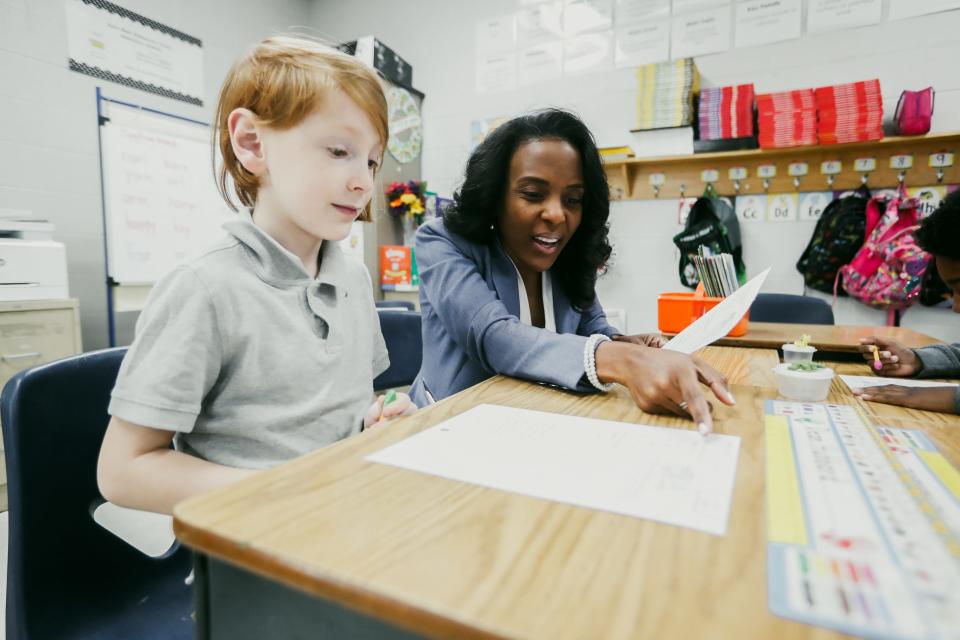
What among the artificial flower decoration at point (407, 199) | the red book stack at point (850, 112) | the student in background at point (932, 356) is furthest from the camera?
the artificial flower decoration at point (407, 199)

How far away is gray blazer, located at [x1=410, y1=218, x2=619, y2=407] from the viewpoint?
2.82 ft

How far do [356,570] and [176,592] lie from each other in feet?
2.28

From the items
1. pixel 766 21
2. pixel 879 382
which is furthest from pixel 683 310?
pixel 766 21

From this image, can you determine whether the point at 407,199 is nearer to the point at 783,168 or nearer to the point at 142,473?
the point at 783,168

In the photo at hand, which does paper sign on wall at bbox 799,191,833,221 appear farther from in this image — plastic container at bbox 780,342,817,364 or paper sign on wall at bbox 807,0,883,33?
plastic container at bbox 780,342,817,364

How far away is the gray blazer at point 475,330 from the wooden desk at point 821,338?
1.79 ft

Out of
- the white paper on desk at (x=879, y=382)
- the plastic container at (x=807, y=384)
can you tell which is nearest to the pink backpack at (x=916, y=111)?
the white paper on desk at (x=879, y=382)

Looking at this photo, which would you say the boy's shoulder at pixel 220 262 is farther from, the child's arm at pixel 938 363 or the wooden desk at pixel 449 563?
the child's arm at pixel 938 363

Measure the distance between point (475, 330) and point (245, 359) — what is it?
0.42m

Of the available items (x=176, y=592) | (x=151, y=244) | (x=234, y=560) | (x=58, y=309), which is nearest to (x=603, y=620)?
(x=234, y=560)

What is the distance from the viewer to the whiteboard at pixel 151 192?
110 inches

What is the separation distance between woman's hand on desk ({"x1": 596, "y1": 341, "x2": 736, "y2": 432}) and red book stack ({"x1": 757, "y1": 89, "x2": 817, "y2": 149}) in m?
2.36

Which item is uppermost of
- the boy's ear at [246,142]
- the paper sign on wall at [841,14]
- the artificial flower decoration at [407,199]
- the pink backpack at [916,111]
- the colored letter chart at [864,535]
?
the paper sign on wall at [841,14]

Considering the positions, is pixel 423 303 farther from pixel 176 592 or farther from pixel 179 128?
pixel 179 128
